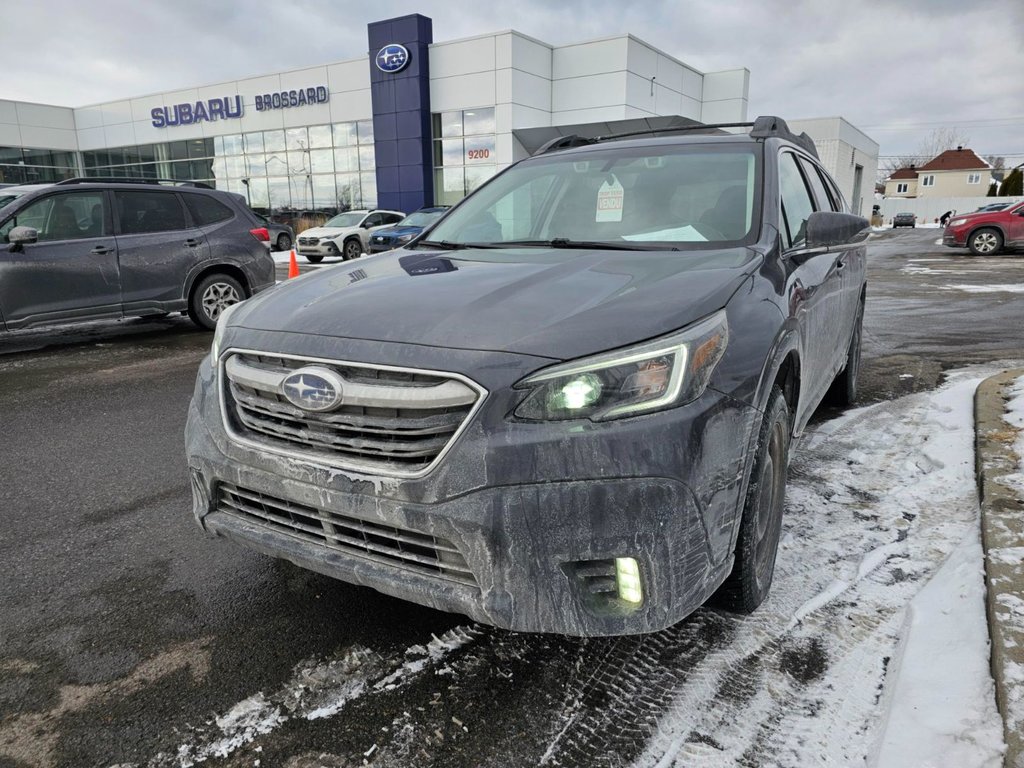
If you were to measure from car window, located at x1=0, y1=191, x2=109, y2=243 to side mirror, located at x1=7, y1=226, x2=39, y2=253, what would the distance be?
0.13m

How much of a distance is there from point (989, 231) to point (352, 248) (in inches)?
710

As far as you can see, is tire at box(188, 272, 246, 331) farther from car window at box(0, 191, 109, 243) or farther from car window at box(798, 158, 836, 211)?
car window at box(798, 158, 836, 211)

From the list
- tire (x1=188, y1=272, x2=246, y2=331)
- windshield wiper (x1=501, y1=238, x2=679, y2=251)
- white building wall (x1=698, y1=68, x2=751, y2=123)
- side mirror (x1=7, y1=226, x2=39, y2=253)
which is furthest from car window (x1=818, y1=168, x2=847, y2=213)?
white building wall (x1=698, y1=68, x2=751, y2=123)

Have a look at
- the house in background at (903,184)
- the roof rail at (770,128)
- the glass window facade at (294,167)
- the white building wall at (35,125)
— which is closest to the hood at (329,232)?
the glass window facade at (294,167)

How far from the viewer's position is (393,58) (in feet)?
90.2

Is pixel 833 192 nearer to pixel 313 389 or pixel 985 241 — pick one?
pixel 313 389

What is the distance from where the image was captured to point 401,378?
1.92m

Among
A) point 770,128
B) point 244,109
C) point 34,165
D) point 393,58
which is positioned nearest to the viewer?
point 770,128

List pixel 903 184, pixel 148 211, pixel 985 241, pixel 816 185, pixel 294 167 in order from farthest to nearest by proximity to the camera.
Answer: pixel 903 184, pixel 294 167, pixel 985 241, pixel 148 211, pixel 816 185

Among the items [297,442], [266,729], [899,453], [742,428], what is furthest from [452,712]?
[899,453]

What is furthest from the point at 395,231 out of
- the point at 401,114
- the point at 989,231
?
the point at 989,231

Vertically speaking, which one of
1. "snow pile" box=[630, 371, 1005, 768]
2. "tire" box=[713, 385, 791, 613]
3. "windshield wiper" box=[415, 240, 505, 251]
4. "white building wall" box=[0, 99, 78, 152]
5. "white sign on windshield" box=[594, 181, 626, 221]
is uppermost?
"white building wall" box=[0, 99, 78, 152]

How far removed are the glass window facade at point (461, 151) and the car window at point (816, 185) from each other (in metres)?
23.1

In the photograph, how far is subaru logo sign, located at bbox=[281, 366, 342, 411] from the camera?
197cm
